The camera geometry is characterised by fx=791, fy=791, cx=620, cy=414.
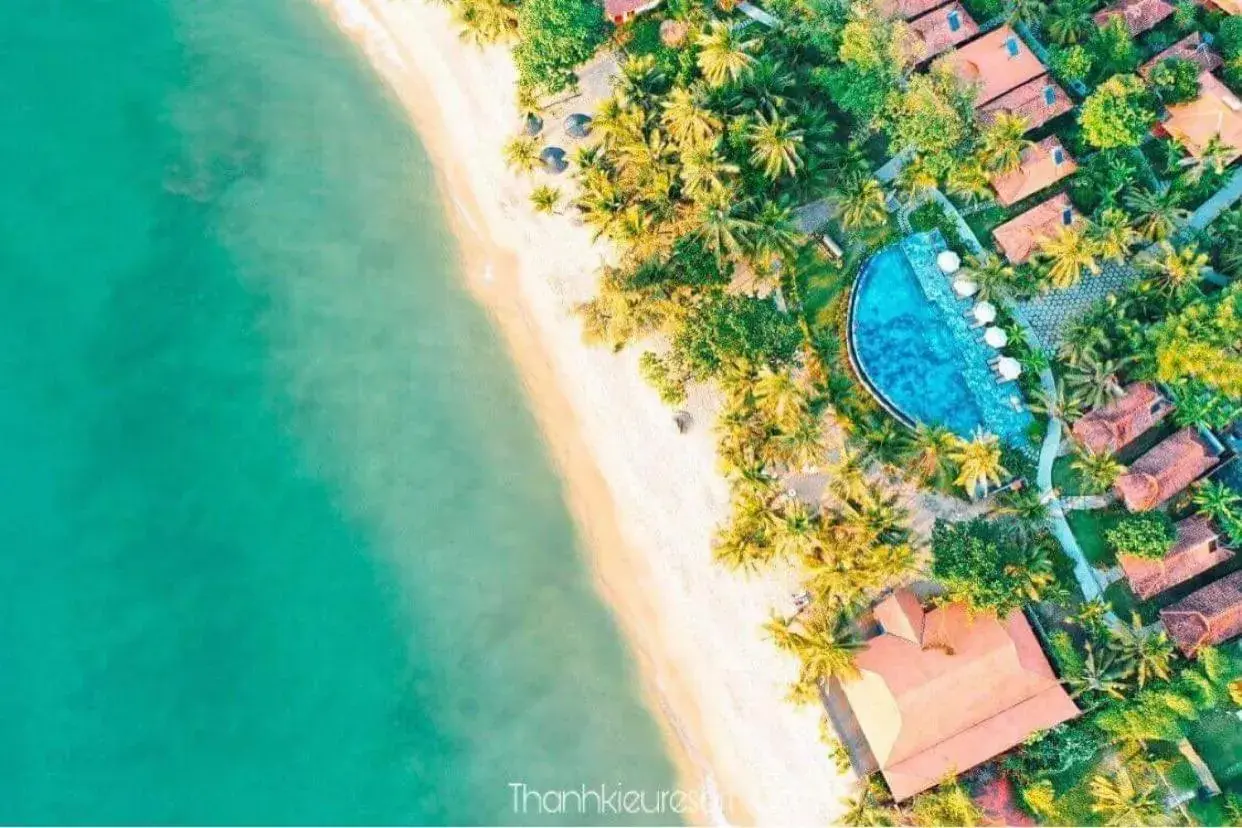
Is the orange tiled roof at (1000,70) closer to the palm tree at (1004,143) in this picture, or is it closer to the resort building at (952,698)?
the palm tree at (1004,143)

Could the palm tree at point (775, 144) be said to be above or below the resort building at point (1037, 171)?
above

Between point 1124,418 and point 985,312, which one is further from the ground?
point 985,312

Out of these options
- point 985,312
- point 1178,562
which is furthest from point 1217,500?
point 985,312

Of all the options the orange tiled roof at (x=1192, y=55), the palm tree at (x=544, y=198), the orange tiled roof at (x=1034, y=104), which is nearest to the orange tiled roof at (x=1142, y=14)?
the orange tiled roof at (x=1192, y=55)

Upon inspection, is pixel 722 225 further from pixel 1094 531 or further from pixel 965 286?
pixel 1094 531

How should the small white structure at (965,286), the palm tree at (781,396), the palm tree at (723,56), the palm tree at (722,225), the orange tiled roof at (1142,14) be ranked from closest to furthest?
the palm tree at (781,396) < the palm tree at (722,225) < the palm tree at (723,56) < the small white structure at (965,286) < the orange tiled roof at (1142,14)

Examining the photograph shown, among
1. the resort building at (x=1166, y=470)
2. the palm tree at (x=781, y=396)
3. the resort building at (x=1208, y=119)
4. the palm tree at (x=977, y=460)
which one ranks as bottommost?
the resort building at (x=1166, y=470)

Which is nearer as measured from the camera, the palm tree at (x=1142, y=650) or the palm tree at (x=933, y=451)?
the palm tree at (x=1142, y=650)

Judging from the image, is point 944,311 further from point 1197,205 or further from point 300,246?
point 300,246
